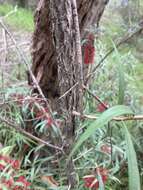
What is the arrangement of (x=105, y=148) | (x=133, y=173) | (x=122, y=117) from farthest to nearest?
(x=105, y=148) < (x=122, y=117) < (x=133, y=173)

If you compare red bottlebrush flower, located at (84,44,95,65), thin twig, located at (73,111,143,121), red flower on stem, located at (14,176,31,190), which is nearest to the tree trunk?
thin twig, located at (73,111,143,121)

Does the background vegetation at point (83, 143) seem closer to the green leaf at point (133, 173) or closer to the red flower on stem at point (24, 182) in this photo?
the red flower on stem at point (24, 182)

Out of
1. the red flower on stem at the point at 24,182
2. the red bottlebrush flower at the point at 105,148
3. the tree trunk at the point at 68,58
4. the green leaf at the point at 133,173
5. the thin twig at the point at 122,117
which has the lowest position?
the red flower on stem at the point at 24,182

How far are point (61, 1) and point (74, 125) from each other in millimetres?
442

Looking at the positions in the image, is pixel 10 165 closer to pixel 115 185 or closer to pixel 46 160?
Result: pixel 46 160

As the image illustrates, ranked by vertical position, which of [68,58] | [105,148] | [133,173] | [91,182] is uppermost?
[68,58]

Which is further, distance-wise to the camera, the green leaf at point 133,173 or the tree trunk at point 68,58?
the tree trunk at point 68,58

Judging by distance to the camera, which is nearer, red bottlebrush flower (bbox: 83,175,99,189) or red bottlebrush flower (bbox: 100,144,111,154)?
red bottlebrush flower (bbox: 83,175,99,189)

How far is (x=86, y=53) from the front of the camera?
189 centimetres

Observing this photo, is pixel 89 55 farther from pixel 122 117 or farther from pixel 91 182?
pixel 122 117

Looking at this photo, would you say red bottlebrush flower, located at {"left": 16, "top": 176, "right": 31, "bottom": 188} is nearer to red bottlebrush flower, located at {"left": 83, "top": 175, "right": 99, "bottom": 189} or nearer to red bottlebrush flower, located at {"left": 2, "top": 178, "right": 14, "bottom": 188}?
red bottlebrush flower, located at {"left": 2, "top": 178, "right": 14, "bottom": 188}

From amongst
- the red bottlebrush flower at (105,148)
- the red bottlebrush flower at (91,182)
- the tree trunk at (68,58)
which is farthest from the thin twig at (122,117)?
the red bottlebrush flower at (105,148)

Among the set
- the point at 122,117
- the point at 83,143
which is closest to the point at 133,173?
the point at 122,117

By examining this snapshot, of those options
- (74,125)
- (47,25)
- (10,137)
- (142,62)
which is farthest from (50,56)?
(142,62)
